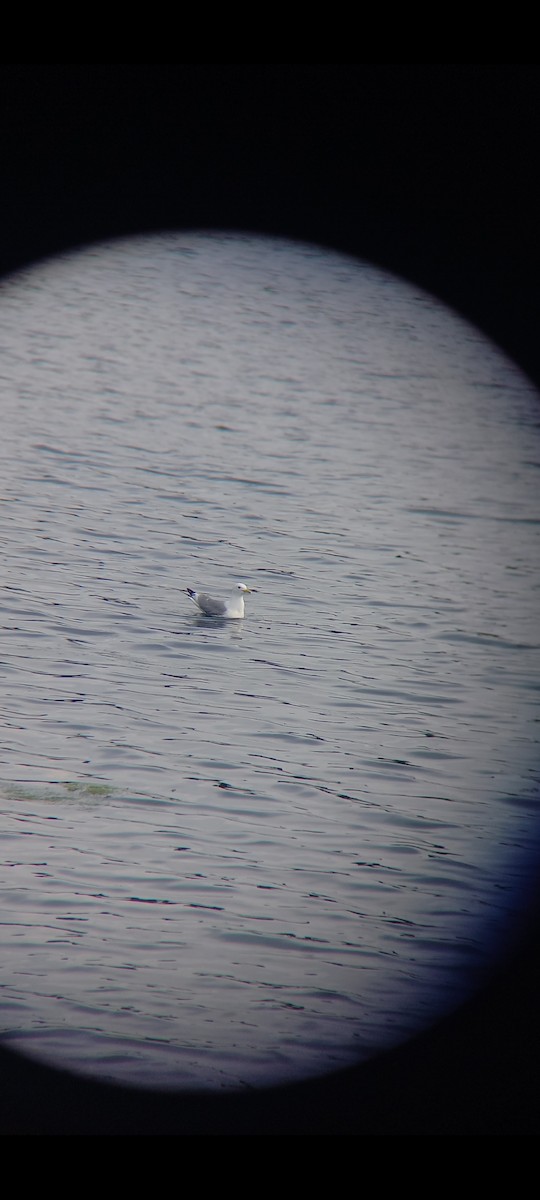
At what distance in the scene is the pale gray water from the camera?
14.6ft

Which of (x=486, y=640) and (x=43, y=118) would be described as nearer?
(x=43, y=118)

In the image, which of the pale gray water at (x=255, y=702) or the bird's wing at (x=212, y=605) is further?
the bird's wing at (x=212, y=605)

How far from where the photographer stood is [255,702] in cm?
727

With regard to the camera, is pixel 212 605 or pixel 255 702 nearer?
pixel 255 702

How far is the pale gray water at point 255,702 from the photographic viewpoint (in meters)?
4.44

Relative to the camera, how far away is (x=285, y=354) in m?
17.6

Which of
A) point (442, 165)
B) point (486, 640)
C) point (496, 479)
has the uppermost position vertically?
point (442, 165)

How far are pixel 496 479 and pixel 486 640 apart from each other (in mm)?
4891

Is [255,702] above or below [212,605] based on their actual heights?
below

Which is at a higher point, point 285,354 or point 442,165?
point 285,354

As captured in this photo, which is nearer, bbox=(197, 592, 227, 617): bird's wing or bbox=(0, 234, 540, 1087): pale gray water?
bbox=(0, 234, 540, 1087): pale gray water

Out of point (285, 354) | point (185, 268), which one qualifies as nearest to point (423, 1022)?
point (285, 354)

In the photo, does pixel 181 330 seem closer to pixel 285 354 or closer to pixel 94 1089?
pixel 285 354

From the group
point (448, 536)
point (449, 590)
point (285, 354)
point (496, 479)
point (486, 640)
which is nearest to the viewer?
point (486, 640)
